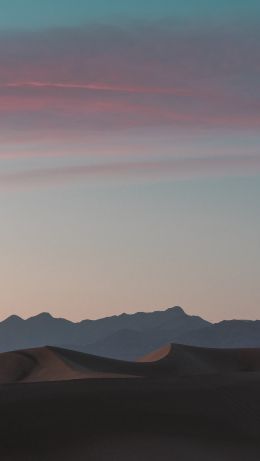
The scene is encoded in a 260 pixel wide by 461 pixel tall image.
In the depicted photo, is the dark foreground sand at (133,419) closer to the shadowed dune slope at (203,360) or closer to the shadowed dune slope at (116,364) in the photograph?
the shadowed dune slope at (116,364)

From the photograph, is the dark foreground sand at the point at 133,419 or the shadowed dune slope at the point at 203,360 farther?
the shadowed dune slope at the point at 203,360

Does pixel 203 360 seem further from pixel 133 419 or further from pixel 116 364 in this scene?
pixel 133 419

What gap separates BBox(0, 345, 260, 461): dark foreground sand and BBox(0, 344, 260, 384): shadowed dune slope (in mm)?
16165

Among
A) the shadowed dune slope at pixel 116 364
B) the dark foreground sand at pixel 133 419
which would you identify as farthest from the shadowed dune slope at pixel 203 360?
the dark foreground sand at pixel 133 419

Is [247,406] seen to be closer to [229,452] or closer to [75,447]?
[229,452]

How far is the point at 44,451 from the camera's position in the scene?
61.2 ft

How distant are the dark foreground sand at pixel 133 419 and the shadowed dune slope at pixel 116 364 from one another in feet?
53.0

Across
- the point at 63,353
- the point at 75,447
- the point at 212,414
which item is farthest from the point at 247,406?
the point at 63,353

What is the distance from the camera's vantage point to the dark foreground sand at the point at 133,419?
18844mm

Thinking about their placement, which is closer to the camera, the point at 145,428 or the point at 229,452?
the point at 229,452

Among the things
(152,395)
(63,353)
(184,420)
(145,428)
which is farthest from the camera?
(63,353)

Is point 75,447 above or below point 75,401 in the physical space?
below

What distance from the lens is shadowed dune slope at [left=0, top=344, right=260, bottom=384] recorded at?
47.1m

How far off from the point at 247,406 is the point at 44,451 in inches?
319
